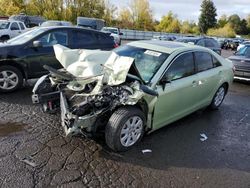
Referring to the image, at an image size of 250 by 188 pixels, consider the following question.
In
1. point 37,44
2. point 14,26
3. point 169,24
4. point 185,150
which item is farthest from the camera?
point 169,24

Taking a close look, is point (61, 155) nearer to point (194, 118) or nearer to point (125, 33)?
point (194, 118)

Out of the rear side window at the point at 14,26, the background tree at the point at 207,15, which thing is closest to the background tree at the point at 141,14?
the background tree at the point at 207,15

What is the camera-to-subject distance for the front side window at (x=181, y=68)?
5125 mm

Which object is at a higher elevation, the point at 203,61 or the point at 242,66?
the point at 203,61

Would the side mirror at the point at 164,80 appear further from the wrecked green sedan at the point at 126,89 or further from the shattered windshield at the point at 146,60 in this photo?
the shattered windshield at the point at 146,60

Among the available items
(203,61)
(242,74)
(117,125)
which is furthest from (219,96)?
(242,74)

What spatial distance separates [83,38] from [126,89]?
458cm

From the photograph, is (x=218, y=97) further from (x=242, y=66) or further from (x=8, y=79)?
(x=8, y=79)

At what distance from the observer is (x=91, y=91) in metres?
4.59

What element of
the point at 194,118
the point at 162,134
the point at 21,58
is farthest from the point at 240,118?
the point at 21,58

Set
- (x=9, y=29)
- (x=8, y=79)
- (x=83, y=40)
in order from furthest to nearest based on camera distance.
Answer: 1. (x=9, y=29)
2. (x=83, y=40)
3. (x=8, y=79)

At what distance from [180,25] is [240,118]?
77.3m

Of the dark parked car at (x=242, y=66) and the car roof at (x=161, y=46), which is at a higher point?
the car roof at (x=161, y=46)

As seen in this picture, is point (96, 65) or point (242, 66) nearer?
point (96, 65)
